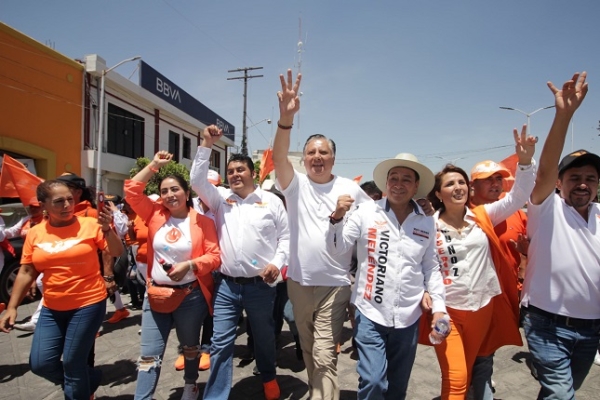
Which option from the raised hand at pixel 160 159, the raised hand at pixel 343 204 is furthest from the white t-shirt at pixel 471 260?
the raised hand at pixel 160 159

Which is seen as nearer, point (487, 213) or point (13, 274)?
point (487, 213)

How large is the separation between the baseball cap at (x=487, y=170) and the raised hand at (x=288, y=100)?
168cm

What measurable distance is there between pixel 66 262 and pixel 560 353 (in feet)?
11.2

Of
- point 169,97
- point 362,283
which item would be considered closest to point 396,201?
point 362,283

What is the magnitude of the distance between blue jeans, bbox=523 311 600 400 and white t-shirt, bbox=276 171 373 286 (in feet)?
4.34

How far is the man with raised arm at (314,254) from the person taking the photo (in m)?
2.79

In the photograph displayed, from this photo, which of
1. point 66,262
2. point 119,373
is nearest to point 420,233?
point 66,262

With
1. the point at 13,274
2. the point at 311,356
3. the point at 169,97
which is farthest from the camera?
the point at 169,97

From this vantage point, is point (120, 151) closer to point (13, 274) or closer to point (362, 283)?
point (13, 274)

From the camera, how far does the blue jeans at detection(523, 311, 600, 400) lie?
2.27m

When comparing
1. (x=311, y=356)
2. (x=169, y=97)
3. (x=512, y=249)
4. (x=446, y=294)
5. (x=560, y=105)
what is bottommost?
(x=311, y=356)

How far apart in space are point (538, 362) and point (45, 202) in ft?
11.8

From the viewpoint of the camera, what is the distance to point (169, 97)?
70.9ft

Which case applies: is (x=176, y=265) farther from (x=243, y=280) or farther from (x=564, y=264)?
(x=564, y=264)
